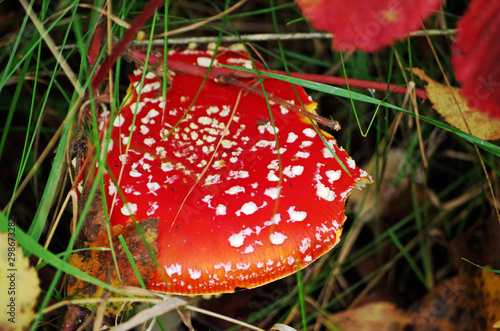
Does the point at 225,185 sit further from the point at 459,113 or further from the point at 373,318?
the point at 373,318

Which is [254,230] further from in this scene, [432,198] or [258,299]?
[432,198]

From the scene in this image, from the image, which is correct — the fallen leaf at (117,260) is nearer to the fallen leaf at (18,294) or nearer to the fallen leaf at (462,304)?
the fallen leaf at (18,294)

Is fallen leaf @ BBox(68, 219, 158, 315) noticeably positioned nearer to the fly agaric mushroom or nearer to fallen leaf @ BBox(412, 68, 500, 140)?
the fly agaric mushroom

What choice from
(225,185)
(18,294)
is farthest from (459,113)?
(18,294)

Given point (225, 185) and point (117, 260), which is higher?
point (225, 185)

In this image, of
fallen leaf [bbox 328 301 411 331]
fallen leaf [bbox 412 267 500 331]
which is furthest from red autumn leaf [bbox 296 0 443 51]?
fallen leaf [bbox 328 301 411 331]
